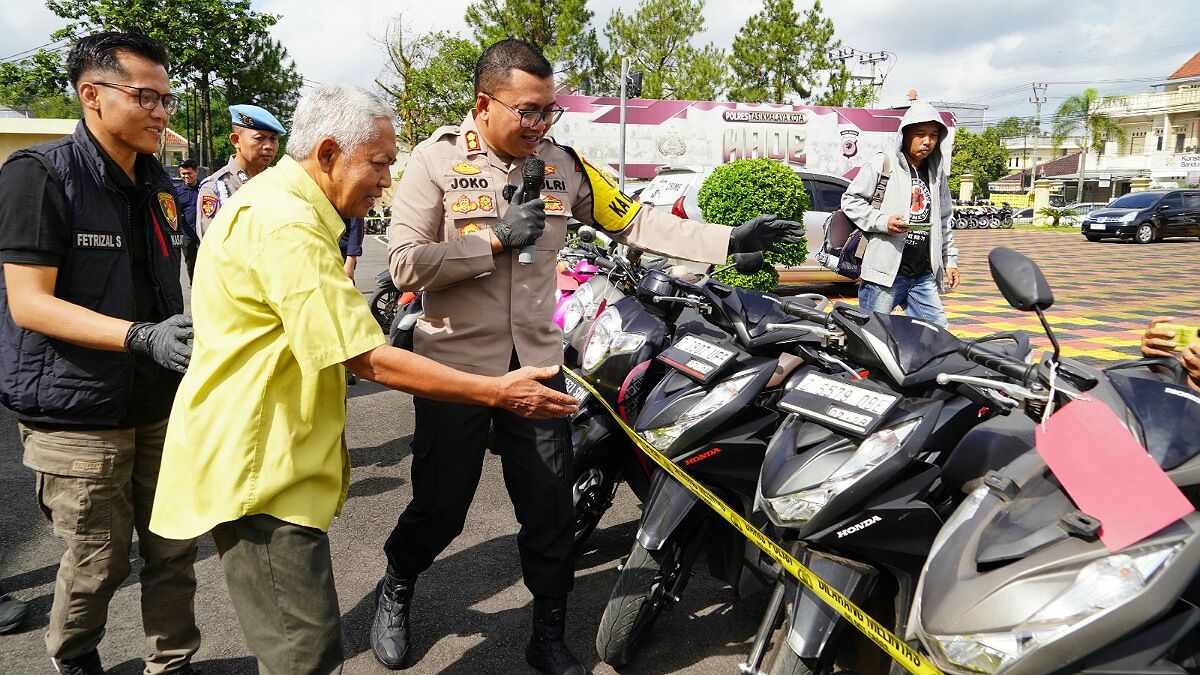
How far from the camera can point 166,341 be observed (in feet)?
6.41

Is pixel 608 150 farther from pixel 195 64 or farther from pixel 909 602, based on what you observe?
pixel 195 64

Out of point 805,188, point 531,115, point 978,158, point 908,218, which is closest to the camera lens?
point 531,115

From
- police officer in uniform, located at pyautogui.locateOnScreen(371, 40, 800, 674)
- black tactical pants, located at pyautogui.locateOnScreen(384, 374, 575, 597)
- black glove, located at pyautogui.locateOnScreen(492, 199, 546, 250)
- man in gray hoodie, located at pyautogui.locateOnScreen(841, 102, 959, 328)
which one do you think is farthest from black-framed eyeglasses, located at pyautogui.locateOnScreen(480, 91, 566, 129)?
man in gray hoodie, located at pyautogui.locateOnScreen(841, 102, 959, 328)

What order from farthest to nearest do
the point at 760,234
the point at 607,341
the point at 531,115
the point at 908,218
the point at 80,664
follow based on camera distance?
1. the point at 908,218
2. the point at 607,341
3. the point at 760,234
4. the point at 531,115
5. the point at 80,664

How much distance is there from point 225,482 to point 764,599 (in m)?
2.29

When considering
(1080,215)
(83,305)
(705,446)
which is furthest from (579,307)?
(1080,215)

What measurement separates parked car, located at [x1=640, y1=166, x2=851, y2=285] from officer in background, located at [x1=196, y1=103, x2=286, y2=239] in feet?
19.0

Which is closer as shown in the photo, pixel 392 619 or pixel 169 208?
pixel 169 208

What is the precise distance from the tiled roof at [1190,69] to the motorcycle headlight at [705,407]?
85.9m

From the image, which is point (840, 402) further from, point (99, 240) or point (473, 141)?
point (99, 240)

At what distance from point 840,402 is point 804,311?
48 centimetres

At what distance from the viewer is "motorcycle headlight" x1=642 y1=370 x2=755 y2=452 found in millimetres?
Answer: 2498

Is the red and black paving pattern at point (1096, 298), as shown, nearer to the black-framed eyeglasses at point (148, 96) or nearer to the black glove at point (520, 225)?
the black glove at point (520, 225)

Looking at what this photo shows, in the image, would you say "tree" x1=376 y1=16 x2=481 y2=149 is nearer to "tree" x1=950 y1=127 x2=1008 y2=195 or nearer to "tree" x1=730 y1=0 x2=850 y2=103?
"tree" x1=730 y1=0 x2=850 y2=103
